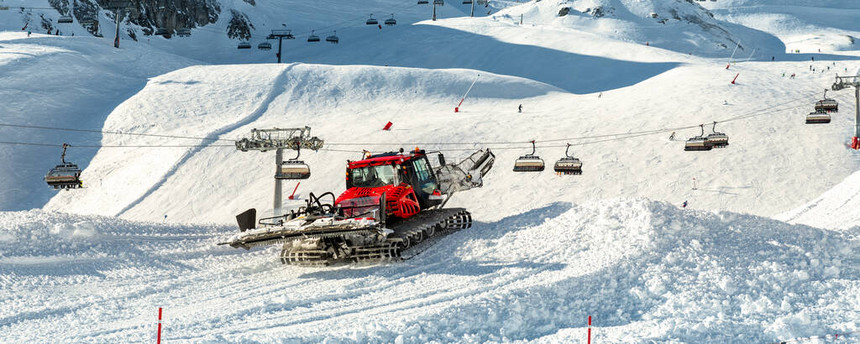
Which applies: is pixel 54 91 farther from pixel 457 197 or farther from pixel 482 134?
pixel 457 197

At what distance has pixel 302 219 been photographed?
1636 cm

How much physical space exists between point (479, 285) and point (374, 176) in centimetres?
689

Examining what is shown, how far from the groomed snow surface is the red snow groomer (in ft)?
1.69

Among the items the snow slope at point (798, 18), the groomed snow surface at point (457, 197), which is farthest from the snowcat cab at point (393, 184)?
the snow slope at point (798, 18)

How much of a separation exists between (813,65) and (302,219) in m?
42.4

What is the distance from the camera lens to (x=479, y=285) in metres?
13.2

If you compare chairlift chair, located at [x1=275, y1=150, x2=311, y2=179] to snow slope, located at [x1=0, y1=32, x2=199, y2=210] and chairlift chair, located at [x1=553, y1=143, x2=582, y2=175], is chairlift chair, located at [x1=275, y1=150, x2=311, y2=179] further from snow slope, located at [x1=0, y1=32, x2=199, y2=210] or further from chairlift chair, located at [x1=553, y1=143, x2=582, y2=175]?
snow slope, located at [x1=0, y1=32, x2=199, y2=210]

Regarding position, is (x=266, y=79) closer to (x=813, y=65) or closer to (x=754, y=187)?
(x=754, y=187)

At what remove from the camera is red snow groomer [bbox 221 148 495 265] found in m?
15.4

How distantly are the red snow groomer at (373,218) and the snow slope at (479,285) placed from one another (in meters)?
0.54

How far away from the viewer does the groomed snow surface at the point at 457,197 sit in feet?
37.7

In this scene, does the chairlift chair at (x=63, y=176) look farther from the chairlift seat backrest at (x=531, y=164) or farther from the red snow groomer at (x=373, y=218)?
the chairlift seat backrest at (x=531, y=164)

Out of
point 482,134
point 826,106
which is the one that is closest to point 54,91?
point 482,134

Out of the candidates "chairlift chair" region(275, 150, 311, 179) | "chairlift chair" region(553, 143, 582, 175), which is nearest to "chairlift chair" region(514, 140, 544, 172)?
"chairlift chair" region(553, 143, 582, 175)
